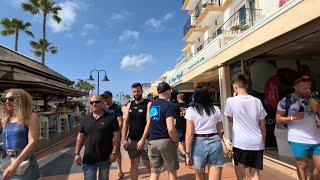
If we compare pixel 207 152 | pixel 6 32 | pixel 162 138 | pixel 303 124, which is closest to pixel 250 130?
pixel 207 152

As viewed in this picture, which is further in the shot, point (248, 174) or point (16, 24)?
point (16, 24)

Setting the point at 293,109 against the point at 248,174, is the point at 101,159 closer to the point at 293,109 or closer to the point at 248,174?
the point at 248,174

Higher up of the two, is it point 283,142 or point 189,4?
point 189,4

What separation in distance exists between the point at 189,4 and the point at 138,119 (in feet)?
101

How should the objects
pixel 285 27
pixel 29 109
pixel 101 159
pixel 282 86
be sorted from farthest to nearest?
pixel 282 86
pixel 285 27
pixel 101 159
pixel 29 109

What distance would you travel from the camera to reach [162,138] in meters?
4.66

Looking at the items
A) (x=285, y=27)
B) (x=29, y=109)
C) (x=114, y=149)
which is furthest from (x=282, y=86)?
(x=29, y=109)

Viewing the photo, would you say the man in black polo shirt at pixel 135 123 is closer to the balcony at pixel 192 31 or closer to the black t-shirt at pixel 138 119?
the black t-shirt at pixel 138 119

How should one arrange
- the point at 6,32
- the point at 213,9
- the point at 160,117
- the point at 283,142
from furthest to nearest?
the point at 6,32 → the point at 213,9 → the point at 283,142 → the point at 160,117

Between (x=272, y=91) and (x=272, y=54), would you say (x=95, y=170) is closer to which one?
(x=272, y=54)

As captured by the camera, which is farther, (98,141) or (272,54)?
(272,54)

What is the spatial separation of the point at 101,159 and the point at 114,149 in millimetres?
218

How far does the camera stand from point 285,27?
5.29 metres

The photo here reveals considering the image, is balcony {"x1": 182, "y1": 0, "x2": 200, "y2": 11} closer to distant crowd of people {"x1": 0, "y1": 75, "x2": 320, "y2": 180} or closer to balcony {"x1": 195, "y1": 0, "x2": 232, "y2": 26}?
balcony {"x1": 195, "y1": 0, "x2": 232, "y2": 26}
